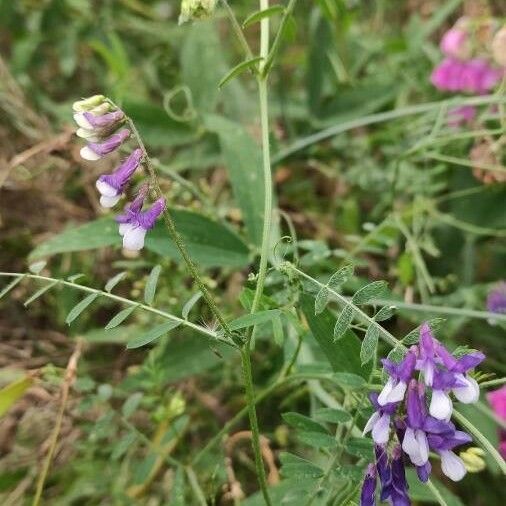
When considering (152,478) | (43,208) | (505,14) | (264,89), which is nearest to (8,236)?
(43,208)

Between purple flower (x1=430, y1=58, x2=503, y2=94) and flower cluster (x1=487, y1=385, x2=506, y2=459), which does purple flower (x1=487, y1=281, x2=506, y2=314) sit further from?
purple flower (x1=430, y1=58, x2=503, y2=94)

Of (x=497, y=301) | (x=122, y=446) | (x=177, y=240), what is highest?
(x=177, y=240)

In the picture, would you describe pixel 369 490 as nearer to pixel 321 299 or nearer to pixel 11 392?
pixel 321 299

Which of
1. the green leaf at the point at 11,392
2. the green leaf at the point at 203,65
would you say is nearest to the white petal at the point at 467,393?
the green leaf at the point at 11,392

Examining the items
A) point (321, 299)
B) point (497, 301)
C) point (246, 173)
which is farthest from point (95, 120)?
point (497, 301)

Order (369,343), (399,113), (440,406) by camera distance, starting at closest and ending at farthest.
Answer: (440,406)
(369,343)
(399,113)

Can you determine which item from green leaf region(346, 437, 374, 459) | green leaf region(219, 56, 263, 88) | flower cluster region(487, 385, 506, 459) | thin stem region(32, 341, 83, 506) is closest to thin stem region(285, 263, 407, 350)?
green leaf region(346, 437, 374, 459)

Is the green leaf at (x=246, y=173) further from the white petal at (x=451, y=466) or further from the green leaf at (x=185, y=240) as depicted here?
the white petal at (x=451, y=466)

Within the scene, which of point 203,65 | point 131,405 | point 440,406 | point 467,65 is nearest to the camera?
point 440,406
